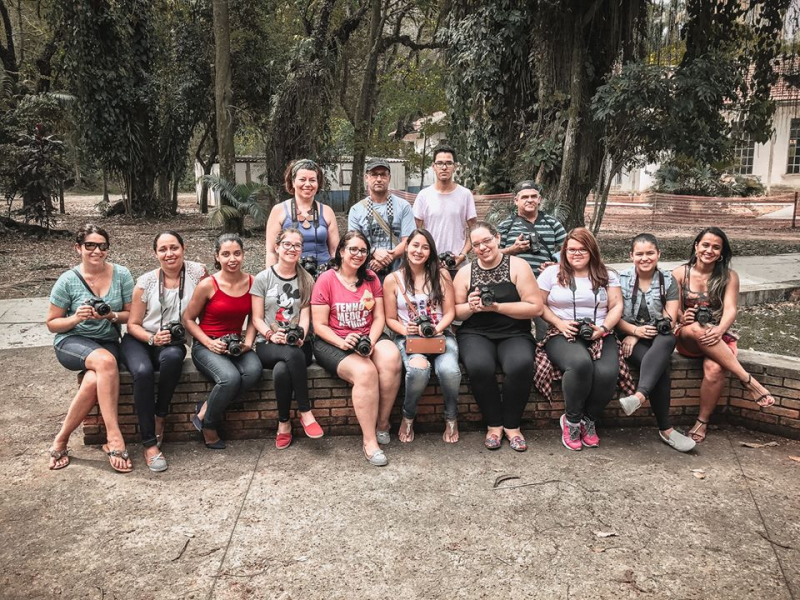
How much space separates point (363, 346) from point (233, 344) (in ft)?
2.63

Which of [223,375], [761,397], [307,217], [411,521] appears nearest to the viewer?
[411,521]

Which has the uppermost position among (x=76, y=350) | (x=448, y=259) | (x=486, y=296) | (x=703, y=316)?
(x=448, y=259)

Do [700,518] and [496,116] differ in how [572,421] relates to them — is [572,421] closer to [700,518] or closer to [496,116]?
[700,518]

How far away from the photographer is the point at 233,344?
13.4ft

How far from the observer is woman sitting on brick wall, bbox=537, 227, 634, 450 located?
4.12m

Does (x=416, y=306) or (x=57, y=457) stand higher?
(x=416, y=306)

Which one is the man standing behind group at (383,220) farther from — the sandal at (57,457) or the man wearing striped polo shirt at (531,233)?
the sandal at (57,457)

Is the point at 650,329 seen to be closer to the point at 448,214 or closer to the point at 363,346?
the point at 448,214

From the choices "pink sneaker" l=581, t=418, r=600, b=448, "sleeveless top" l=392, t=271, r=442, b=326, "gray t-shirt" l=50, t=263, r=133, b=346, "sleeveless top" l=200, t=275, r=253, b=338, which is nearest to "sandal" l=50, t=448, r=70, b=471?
"gray t-shirt" l=50, t=263, r=133, b=346

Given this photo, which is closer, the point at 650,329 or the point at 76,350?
the point at 76,350

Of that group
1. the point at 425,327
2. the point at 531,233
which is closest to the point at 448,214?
the point at 531,233

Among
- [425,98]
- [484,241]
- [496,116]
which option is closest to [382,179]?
[484,241]

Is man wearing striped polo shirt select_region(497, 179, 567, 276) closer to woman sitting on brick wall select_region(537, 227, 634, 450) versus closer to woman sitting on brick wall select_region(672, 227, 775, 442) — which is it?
woman sitting on brick wall select_region(537, 227, 634, 450)

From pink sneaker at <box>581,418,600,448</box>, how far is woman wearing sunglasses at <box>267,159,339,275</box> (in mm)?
2078
